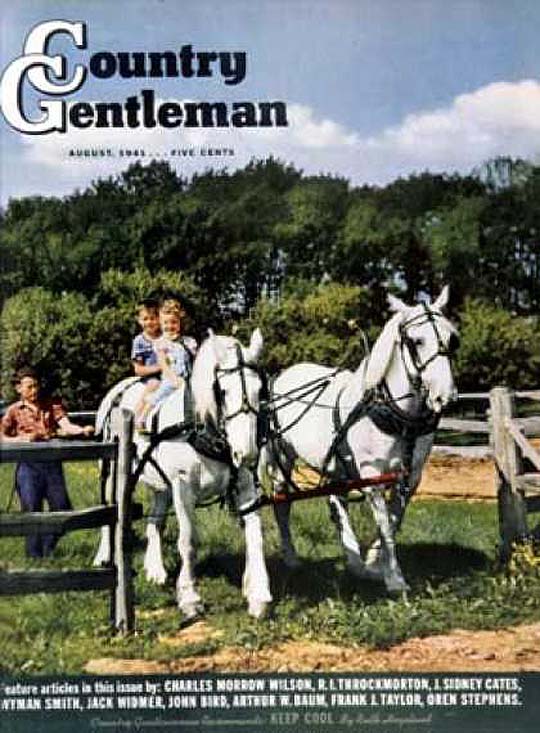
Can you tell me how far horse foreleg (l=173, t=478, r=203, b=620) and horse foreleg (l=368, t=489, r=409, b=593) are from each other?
0.65 metres

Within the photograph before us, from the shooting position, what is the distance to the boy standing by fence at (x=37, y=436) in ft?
13.6

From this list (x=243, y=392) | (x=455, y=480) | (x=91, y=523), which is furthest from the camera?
(x=455, y=480)

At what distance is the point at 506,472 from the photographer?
14.3 ft

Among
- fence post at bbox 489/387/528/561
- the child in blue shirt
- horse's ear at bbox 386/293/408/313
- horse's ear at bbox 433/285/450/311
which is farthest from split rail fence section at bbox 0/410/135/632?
fence post at bbox 489/387/528/561

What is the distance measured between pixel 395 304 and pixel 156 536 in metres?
1.21

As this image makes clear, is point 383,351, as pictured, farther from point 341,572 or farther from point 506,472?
point 341,572

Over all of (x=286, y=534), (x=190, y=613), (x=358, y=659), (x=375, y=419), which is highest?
(x=375, y=419)

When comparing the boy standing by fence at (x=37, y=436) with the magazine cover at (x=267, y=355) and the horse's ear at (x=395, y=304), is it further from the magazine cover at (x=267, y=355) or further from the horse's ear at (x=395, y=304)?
the horse's ear at (x=395, y=304)

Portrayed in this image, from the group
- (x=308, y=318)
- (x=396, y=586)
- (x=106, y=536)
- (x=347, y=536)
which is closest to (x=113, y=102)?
(x=308, y=318)

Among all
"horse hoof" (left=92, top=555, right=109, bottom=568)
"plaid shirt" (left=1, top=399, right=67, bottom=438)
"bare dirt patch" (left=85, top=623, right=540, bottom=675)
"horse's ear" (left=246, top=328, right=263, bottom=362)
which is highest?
"horse's ear" (left=246, top=328, right=263, bottom=362)

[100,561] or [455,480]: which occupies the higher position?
[455,480]

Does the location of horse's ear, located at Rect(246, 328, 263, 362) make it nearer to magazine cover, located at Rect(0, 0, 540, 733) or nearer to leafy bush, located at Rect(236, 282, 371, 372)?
magazine cover, located at Rect(0, 0, 540, 733)

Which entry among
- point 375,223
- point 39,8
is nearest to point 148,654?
point 375,223

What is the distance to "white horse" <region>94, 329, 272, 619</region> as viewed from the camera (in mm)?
3988
